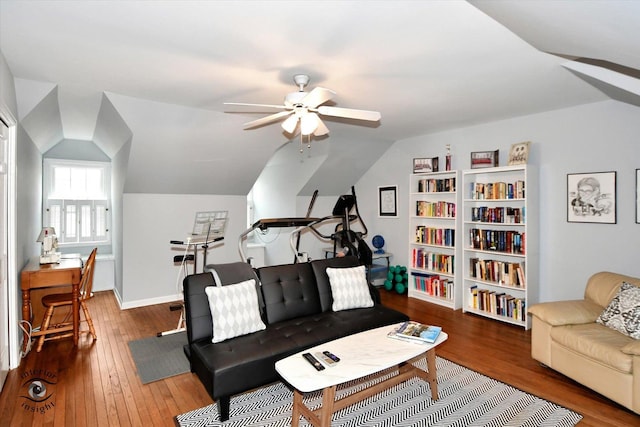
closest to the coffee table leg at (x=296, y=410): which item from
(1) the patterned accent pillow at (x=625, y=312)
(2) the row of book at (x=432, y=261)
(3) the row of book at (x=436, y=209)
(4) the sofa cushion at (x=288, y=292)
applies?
(4) the sofa cushion at (x=288, y=292)

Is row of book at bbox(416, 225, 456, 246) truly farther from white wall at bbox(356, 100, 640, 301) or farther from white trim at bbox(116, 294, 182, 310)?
white trim at bbox(116, 294, 182, 310)

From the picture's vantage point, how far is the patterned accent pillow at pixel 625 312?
2698 mm

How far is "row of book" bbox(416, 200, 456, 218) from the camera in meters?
5.04

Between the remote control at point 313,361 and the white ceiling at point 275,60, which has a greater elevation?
the white ceiling at point 275,60

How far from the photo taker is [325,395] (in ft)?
6.92

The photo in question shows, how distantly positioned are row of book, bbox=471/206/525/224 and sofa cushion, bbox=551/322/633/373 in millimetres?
1560

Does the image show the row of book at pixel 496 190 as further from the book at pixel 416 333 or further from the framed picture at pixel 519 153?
the book at pixel 416 333

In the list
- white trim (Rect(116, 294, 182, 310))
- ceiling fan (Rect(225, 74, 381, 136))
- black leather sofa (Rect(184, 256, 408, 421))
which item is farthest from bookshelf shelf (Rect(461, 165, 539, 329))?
white trim (Rect(116, 294, 182, 310))

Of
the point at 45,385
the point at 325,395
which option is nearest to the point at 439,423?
the point at 325,395

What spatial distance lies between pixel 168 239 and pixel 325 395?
3924mm

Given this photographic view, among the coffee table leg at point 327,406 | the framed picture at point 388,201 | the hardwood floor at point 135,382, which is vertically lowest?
the hardwood floor at point 135,382

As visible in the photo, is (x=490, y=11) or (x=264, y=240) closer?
(x=490, y=11)

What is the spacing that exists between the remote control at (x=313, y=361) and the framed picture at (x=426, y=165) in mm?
3729

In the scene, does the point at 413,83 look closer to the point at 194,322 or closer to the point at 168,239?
the point at 194,322
